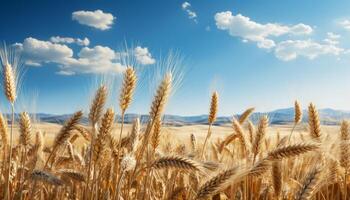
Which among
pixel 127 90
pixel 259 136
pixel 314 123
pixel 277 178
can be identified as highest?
pixel 127 90

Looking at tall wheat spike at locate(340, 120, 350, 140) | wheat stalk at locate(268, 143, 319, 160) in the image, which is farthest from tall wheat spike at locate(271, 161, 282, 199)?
tall wheat spike at locate(340, 120, 350, 140)

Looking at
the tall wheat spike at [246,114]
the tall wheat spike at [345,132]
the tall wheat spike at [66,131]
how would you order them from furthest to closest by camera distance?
1. the tall wheat spike at [246,114]
2. the tall wheat spike at [345,132]
3. the tall wheat spike at [66,131]

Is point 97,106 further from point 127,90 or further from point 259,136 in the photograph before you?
Result: point 259,136

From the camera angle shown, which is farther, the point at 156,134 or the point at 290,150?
the point at 156,134

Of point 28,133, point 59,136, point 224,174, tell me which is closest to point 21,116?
point 28,133

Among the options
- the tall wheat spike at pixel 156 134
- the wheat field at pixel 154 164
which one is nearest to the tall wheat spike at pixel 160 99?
the wheat field at pixel 154 164

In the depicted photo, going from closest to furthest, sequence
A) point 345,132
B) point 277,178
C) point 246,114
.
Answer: point 277,178, point 345,132, point 246,114

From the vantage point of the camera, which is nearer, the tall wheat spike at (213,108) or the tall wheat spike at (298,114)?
the tall wheat spike at (213,108)

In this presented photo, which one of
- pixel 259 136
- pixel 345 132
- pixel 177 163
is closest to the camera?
pixel 177 163

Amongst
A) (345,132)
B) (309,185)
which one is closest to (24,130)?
(309,185)

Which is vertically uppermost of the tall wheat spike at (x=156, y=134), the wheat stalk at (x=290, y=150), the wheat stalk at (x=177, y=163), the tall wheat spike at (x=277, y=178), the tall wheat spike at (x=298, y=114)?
the tall wheat spike at (x=298, y=114)

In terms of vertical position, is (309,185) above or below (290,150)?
below

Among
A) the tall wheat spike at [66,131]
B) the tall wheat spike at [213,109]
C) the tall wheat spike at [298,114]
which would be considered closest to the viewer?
the tall wheat spike at [66,131]

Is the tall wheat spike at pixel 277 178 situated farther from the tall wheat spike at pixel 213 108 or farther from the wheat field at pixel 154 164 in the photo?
the tall wheat spike at pixel 213 108
